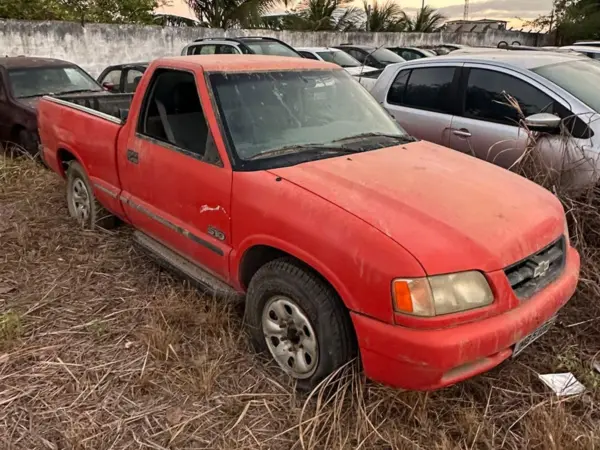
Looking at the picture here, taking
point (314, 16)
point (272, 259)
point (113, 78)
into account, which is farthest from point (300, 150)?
point (314, 16)

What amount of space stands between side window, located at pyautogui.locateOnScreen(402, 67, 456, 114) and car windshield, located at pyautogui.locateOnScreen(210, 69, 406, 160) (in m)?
1.85

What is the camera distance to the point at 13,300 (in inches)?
158

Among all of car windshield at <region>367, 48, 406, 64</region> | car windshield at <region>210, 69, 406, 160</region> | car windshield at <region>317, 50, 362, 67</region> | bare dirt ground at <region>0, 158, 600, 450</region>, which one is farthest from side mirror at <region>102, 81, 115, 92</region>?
car windshield at <region>210, 69, 406, 160</region>

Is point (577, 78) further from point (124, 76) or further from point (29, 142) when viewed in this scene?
point (124, 76)

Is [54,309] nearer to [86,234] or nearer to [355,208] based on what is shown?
[86,234]

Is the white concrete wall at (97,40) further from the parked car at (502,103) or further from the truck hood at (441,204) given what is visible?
the truck hood at (441,204)

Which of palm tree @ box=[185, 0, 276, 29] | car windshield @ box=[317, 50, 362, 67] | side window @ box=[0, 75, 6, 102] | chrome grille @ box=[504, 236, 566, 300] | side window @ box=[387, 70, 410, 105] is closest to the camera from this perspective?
chrome grille @ box=[504, 236, 566, 300]

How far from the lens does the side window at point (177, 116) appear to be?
3488 mm

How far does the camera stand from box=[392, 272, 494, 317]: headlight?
2.43m

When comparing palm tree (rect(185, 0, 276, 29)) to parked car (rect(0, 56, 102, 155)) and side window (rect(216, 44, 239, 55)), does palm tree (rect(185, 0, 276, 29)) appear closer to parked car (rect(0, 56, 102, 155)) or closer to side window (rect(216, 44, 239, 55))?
side window (rect(216, 44, 239, 55))

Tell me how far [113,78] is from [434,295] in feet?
32.4

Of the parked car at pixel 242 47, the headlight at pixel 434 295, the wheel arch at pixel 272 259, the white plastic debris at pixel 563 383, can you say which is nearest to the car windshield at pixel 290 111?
the wheel arch at pixel 272 259

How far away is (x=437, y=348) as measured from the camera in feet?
7.88

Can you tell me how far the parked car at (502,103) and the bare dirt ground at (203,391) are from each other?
1.44m
